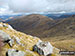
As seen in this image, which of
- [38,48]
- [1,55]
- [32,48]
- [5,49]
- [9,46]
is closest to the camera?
[1,55]

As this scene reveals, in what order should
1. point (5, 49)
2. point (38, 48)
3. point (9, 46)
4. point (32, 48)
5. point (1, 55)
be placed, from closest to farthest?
point (1, 55)
point (5, 49)
point (9, 46)
point (38, 48)
point (32, 48)

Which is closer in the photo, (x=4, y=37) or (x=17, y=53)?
(x=17, y=53)

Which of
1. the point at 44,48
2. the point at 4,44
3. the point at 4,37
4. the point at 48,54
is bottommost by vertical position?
the point at 48,54

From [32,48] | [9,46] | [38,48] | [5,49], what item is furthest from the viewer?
[32,48]

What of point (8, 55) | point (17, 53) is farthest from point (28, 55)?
point (8, 55)

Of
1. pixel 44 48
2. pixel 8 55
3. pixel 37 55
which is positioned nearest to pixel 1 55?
pixel 8 55

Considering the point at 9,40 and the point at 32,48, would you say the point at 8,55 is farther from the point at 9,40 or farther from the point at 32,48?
the point at 32,48

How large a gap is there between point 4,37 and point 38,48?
41.8 feet

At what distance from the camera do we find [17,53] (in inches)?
1152

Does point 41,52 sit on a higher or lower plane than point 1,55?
lower

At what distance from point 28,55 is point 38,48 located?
579 centimetres

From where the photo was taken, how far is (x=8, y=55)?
93.8 feet

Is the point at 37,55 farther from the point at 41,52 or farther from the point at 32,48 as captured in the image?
the point at 32,48

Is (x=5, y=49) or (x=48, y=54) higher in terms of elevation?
(x=5, y=49)
